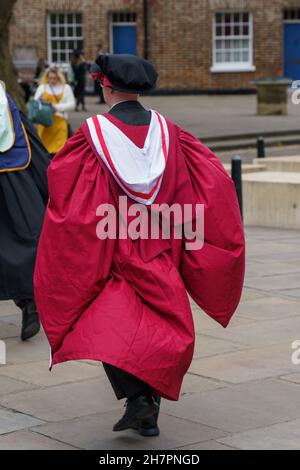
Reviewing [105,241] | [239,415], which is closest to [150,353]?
[105,241]

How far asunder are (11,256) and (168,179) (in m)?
2.36

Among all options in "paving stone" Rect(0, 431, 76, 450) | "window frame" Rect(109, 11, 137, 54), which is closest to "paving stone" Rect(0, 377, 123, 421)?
"paving stone" Rect(0, 431, 76, 450)

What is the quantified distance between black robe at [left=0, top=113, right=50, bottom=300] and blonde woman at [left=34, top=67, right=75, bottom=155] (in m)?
6.89

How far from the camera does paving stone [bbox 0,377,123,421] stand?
5.91m

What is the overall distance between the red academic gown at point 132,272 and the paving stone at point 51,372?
1228mm

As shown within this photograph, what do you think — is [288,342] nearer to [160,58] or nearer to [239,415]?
[239,415]

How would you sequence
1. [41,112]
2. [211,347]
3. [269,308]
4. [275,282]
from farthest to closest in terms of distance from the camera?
[41,112] < [275,282] < [269,308] < [211,347]

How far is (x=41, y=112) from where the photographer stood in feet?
46.6

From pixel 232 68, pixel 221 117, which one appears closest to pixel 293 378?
pixel 221 117

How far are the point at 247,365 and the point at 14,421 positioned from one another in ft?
5.20

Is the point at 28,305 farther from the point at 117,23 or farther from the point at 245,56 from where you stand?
the point at 245,56

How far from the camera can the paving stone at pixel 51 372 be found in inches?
258

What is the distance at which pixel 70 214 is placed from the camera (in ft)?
17.2

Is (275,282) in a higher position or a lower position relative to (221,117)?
higher
